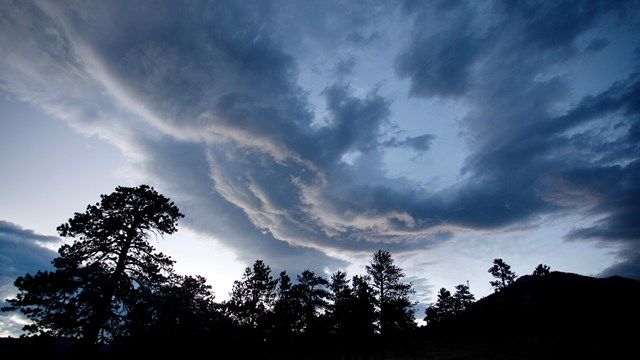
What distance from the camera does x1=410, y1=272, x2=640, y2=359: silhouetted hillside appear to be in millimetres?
19938

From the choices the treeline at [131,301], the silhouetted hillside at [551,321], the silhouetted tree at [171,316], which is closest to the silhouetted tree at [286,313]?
the treeline at [131,301]

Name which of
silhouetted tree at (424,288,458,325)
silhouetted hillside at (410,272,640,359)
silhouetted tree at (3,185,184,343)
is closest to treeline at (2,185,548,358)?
silhouetted tree at (3,185,184,343)

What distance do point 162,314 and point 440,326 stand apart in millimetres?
24607

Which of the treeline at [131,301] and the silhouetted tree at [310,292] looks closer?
the treeline at [131,301]

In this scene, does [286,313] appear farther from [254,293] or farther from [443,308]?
[443,308]

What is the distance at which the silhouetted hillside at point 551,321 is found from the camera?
19938 millimetres

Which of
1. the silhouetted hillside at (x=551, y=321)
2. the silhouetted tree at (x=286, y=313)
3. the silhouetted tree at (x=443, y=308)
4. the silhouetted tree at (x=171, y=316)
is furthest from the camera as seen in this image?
the silhouetted tree at (x=443, y=308)

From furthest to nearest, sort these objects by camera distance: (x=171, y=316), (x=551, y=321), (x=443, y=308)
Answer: (x=443, y=308), (x=551, y=321), (x=171, y=316)

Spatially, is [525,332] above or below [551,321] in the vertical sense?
below

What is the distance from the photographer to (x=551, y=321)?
917 inches

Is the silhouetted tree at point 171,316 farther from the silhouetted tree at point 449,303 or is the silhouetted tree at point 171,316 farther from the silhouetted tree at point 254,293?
the silhouetted tree at point 449,303

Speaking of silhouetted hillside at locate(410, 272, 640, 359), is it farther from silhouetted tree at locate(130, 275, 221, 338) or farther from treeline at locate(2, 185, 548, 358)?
silhouetted tree at locate(130, 275, 221, 338)

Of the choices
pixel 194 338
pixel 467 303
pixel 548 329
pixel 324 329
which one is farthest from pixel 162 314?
pixel 467 303

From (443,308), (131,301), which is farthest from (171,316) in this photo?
(443,308)
